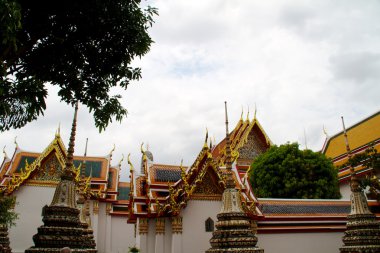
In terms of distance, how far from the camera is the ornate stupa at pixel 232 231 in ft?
23.7

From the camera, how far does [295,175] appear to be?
18.5 metres

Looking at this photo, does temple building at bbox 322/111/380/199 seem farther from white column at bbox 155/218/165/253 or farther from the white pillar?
the white pillar

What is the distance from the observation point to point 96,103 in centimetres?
643

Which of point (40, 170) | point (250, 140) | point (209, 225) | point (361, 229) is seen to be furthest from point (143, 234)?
point (250, 140)

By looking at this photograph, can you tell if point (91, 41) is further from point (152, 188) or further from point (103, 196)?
point (103, 196)

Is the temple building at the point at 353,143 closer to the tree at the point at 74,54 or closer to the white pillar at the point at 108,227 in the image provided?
the white pillar at the point at 108,227

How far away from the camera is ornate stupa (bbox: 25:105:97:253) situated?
6.70 meters

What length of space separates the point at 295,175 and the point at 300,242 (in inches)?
262

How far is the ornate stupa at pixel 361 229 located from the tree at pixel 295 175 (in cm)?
777

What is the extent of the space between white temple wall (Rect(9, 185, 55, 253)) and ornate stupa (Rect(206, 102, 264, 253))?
10.8m

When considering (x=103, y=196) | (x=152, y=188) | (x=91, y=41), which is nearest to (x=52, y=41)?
(x=91, y=41)

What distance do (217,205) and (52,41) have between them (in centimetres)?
710

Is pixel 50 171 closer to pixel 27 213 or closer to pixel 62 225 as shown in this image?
pixel 27 213

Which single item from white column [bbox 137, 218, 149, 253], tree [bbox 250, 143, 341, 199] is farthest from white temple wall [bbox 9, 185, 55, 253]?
tree [bbox 250, 143, 341, 199]
